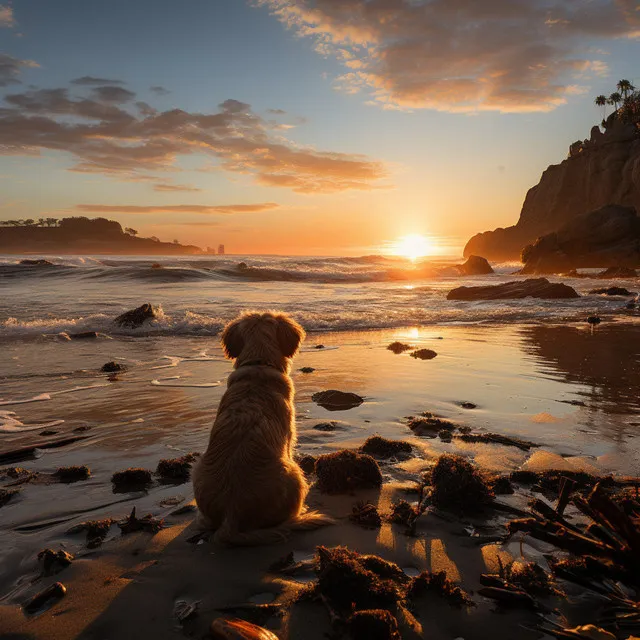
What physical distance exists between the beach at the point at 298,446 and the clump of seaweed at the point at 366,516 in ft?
0.24

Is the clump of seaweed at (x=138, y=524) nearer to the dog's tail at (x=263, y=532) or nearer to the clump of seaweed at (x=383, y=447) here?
the dog's tail at (x=263, y=532)

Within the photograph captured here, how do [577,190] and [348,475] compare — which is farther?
[577,190]

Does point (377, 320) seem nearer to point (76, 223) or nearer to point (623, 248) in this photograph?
point (623, 248)

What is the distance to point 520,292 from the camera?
2291 cm

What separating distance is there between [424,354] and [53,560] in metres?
8.12

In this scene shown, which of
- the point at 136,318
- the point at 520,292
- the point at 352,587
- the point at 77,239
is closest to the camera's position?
the point at 352,587

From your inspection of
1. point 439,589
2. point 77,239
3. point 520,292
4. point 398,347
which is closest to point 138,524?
point 439,589

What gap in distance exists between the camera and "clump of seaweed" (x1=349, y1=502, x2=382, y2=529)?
11.3 ft

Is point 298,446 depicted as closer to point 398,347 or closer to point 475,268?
point 398,347

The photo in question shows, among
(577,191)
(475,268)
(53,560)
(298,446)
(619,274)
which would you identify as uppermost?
(577,191)

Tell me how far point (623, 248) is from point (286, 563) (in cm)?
6432

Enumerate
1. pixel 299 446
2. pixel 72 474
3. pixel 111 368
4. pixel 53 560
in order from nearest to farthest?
pixel 53 560 → pixel 72 474 → pixel 299 446 → pixel 111 368

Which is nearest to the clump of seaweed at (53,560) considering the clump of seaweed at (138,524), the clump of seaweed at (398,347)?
the clump of seaweed at (138,524)

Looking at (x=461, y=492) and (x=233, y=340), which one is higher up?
(x=233, y=340)
